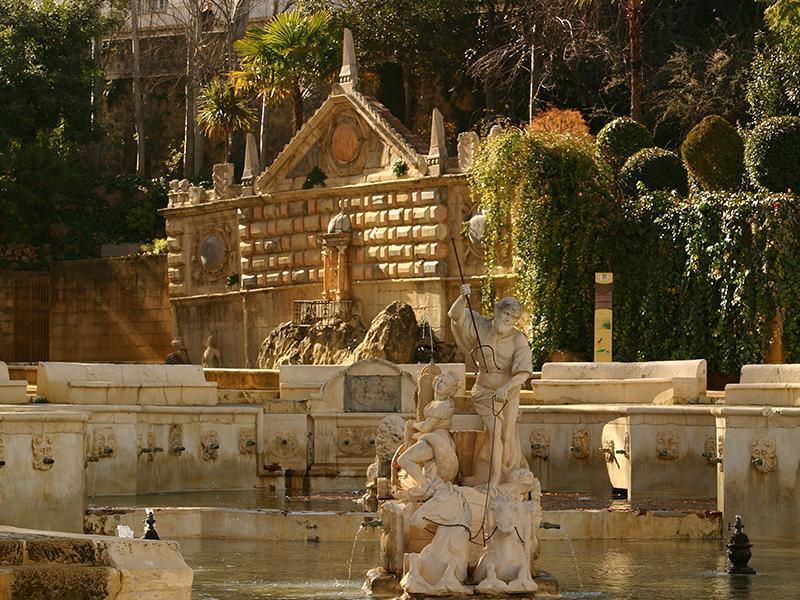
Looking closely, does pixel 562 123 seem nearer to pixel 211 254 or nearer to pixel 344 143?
Result: pixel 344 143

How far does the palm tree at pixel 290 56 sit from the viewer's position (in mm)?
39219

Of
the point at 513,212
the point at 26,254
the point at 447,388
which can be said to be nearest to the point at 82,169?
the point at 26,254

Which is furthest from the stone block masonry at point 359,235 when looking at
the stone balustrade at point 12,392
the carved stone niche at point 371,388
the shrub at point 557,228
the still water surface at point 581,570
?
the still water surface at point 581,570

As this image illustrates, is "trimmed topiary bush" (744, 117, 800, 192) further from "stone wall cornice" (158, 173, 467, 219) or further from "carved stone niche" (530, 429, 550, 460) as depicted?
"carved stone niche" (530, 429, 550, 460)

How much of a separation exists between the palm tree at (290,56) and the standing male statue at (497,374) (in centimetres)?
2575

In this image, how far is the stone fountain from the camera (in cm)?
1270

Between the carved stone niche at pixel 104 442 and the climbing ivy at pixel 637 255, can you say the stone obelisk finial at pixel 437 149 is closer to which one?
the climbing ivy at pixel 637 255

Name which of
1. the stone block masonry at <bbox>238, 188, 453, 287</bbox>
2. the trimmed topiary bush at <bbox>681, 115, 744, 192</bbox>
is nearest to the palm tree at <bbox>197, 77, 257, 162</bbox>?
the stone block masonry at <bbox>238, 188, 453, 287</bbox>

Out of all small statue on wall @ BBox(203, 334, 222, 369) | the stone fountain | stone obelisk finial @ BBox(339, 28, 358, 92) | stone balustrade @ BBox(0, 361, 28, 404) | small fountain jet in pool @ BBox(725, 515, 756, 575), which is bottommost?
small fountain jet in pool @ BBox(725, 515, 756, 575)

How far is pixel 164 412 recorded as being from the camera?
21141 millimetres

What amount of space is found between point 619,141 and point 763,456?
1431 cm

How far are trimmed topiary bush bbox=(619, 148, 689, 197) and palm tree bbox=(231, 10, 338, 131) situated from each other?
34.7 feet

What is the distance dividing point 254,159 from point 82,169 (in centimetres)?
1065

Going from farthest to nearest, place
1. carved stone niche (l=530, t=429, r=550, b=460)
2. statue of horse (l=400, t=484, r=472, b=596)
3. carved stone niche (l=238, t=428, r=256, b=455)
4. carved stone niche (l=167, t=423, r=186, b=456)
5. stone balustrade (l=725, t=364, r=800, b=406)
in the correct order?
carved stone niche (l=238, t=428, r=256, b=455) < carved stone niche (l=167, t=423, r=186, b=456) < carved stone niche (l=530, t=429, r=550, b=460) < stone balustrade (l=725, t=364, r=800, b=406) < statue of horse (l=400, t=484, r=472, b=596)
